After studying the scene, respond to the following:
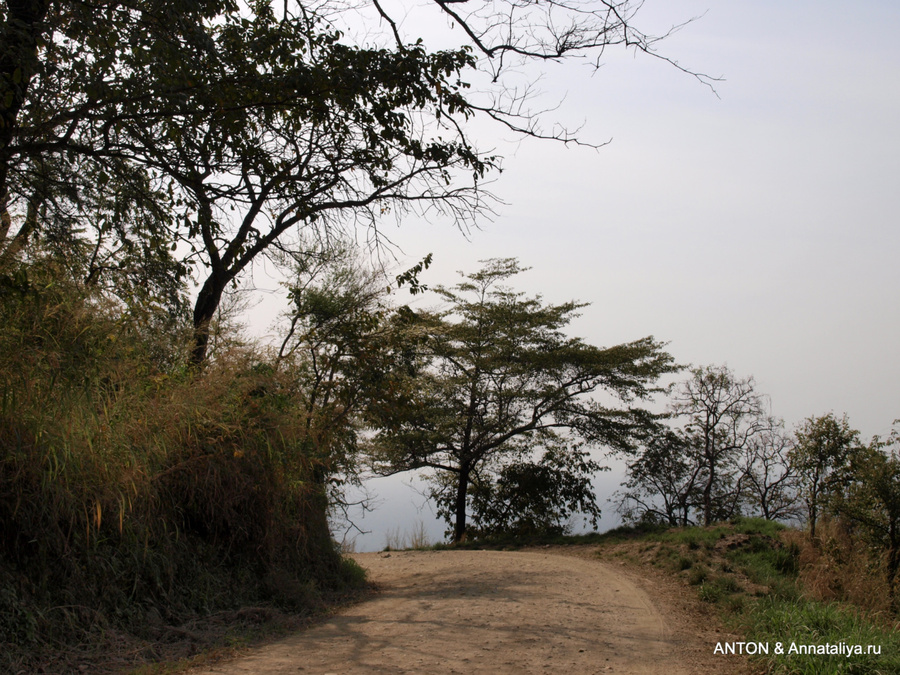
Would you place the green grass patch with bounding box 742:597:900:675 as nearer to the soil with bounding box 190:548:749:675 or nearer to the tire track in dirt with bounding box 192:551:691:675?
the soil with bounding box 190:548:749:675

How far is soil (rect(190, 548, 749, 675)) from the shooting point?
5.21 m

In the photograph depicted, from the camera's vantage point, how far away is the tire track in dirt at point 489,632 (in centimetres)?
518

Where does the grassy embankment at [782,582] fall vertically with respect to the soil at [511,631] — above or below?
above

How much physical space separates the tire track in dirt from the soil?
0.01 metres

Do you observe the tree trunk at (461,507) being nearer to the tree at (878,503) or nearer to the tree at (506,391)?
the tree at (506,391)

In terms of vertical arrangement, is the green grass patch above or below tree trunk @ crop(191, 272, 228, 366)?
below

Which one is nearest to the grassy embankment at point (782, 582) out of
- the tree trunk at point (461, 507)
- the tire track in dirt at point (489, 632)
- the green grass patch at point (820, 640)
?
the green grass patch at point (820, 640)

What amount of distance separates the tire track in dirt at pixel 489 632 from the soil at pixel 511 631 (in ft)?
0.03

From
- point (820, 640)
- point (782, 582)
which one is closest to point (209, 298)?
point (820, 640)

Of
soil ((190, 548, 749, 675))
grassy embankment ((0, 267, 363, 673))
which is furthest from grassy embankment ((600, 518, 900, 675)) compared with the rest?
grassy embankment ((0, 267, 363, 673))

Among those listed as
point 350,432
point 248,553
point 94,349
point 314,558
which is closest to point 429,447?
point 350,432

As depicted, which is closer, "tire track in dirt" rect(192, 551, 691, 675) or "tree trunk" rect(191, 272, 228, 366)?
"tire track in dirt" rect(192, 551, 691, 675)

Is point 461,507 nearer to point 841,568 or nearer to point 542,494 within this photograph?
point 542,494

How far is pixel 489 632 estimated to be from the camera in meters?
6.18
